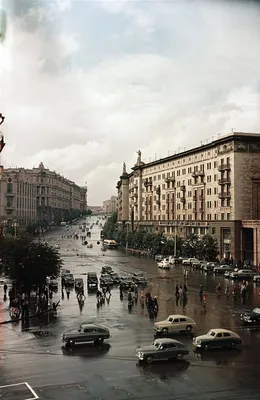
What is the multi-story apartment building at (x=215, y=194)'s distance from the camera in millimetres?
68562

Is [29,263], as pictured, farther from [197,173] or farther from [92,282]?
[197,173]

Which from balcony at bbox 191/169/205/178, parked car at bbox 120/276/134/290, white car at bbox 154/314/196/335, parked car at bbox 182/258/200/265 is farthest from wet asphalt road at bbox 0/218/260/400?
balcony at bbox 191/169/205/178

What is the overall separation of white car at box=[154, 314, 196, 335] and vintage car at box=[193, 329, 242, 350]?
295 centimetres

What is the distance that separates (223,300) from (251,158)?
3586 centimetres

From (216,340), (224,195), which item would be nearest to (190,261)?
(224,195)

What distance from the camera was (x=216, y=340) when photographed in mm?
22641

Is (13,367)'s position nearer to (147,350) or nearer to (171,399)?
(147,350)

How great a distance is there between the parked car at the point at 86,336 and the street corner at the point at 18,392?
583 centimetres

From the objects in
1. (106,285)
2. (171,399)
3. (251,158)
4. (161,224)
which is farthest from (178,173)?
(171,399)

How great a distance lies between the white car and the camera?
25.7 metres

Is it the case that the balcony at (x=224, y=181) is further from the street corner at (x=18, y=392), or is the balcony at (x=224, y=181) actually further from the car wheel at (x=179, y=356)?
the street corner at (x=18, y=392)

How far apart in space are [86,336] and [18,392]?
7108mm

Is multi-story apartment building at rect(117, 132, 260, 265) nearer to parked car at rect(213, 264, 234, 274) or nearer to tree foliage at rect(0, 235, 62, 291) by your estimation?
parked car at rect(213, 264, 234, 274)

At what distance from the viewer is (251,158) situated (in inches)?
2726
